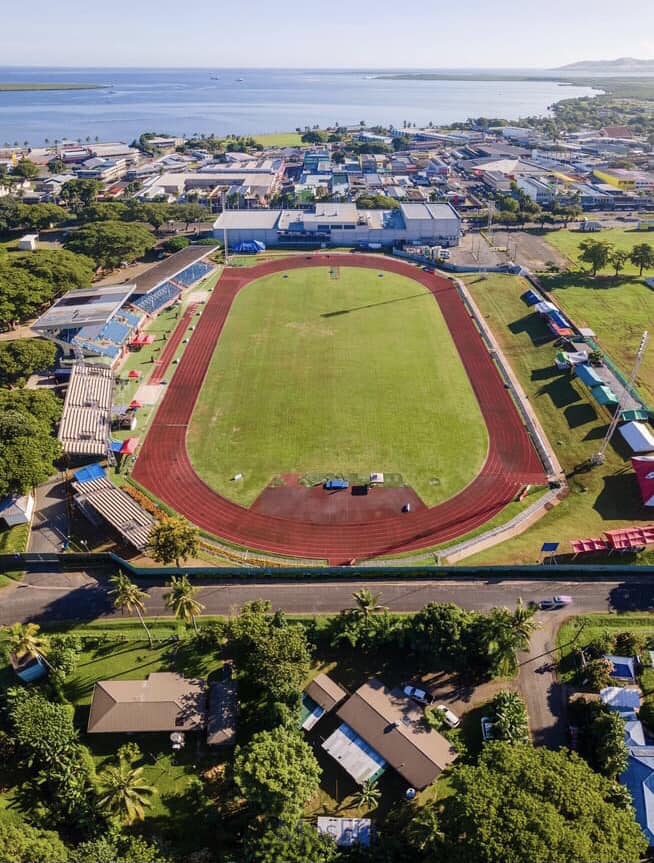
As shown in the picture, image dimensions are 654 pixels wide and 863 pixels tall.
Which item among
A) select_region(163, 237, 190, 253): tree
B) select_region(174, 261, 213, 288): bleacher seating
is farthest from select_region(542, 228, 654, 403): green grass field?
select_region(163, 237, 190, 253): tree

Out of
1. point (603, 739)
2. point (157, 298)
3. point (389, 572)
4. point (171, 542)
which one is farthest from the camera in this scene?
point (157, 298)

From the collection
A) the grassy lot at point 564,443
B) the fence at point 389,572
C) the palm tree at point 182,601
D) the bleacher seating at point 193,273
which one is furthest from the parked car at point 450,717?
the bleacher seating at point 193,273

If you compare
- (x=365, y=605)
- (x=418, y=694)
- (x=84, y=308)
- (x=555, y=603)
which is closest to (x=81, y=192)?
(x=84, y=308)

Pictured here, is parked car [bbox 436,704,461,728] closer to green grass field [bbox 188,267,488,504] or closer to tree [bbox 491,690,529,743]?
tree [bbox 491,690,529,743]

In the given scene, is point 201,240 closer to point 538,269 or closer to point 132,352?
point 132,352

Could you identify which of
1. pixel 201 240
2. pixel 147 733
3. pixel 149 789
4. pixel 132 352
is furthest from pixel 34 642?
pixel 201 240

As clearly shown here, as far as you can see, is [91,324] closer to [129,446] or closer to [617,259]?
[129,446]

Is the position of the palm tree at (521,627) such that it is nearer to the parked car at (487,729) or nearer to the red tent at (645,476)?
the parked car at (487,729)

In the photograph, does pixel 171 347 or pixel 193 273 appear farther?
pixel 193 273
